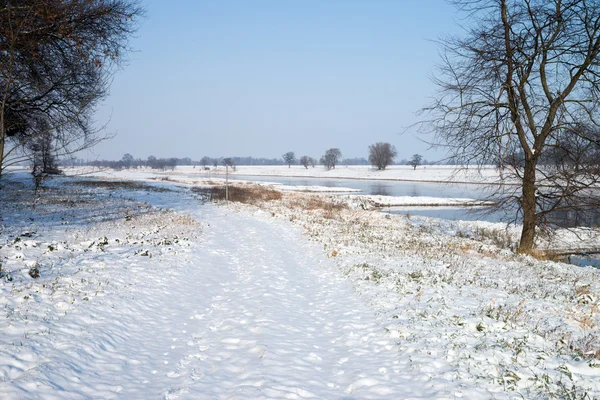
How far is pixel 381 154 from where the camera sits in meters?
125

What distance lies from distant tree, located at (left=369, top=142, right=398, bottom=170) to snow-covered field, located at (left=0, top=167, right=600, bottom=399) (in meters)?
117

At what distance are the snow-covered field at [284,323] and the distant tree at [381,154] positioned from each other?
11708cm

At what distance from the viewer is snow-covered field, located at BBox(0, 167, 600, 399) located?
4.23 meters

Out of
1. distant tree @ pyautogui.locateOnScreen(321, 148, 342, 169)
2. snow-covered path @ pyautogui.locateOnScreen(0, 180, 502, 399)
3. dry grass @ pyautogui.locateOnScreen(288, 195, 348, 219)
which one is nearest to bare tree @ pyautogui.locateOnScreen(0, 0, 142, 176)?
snow-covered path @ pyautogui.locateOnScreen(0, 180, 502, 399)

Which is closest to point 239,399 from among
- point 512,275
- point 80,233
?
point 512,275

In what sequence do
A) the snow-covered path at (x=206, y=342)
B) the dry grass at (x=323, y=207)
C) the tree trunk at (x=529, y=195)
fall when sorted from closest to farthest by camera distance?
1. the snow-covered path at (x=206, y=342)
2. the tree trunk at (x=529, y=195)
3. the dry grass at (x=323, y=207)

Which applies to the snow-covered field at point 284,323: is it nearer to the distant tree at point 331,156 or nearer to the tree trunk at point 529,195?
the tree trunk at point 529,195

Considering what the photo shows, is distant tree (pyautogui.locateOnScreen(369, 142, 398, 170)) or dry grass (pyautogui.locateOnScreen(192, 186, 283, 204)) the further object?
distant tree (pyautogui.locateOnScreen(369, 142, 398, 170))

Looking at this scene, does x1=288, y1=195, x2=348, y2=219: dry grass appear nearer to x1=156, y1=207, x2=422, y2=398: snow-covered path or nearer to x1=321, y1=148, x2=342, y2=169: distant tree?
x1=156, y1=207, x2=422, y2=398: snow-covered path

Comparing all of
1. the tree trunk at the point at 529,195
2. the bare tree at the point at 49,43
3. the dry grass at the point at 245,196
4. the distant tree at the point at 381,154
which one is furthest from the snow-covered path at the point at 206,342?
the distant tree at the point at 381,154

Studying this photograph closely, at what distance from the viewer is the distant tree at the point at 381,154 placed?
124062mm

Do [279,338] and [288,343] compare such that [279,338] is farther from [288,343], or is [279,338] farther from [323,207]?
[323,207]

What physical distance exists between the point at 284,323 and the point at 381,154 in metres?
124

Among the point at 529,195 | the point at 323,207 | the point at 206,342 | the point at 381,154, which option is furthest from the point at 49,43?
the point at 381,154
